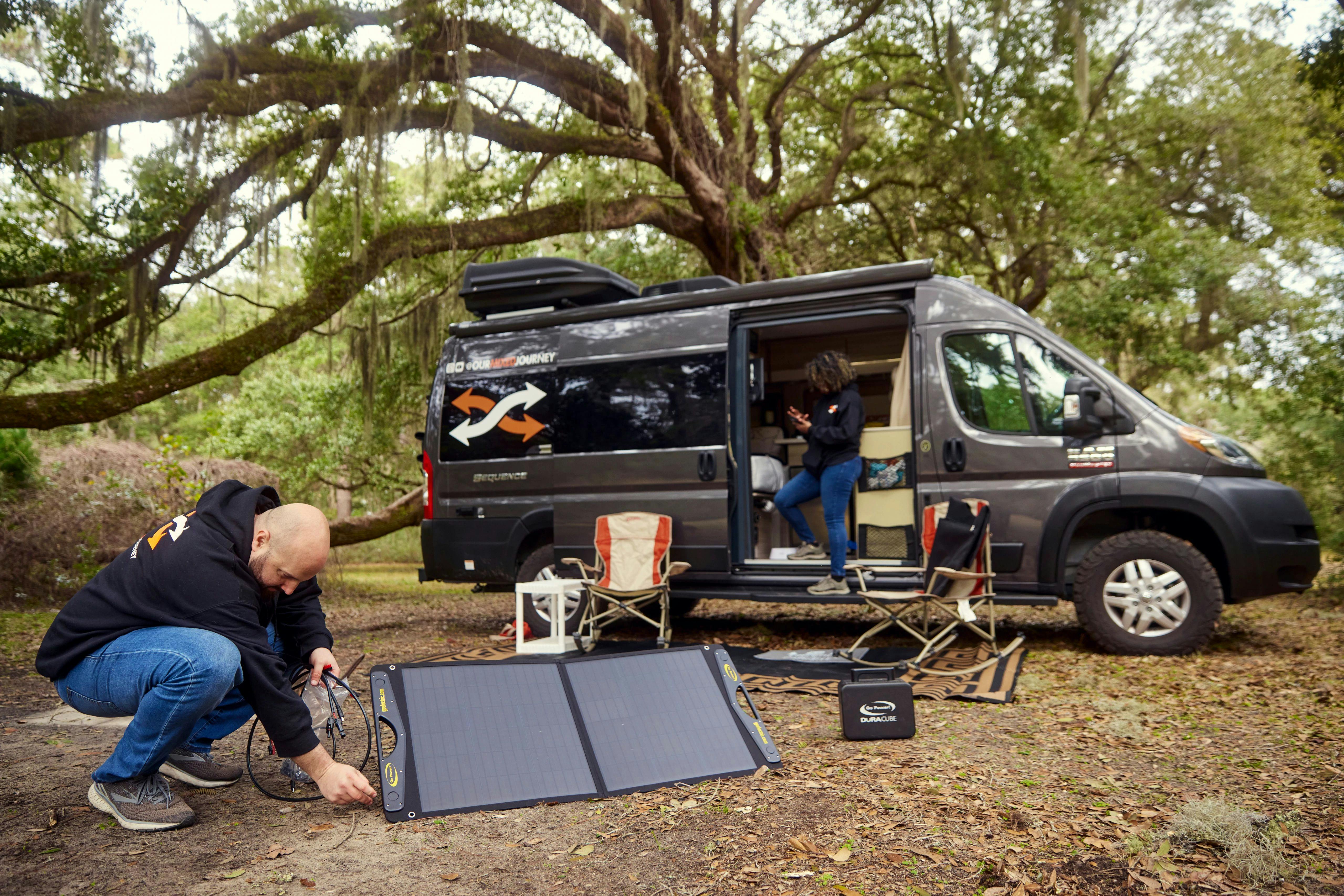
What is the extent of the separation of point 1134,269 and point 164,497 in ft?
35.0

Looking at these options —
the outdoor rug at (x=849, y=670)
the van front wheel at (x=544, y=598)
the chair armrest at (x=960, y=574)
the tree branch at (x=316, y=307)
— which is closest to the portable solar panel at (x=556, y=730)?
the outdoor rug at (x=849, y=670)

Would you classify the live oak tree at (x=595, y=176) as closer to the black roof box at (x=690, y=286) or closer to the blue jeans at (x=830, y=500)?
the black roof box at (x=690, y=286)

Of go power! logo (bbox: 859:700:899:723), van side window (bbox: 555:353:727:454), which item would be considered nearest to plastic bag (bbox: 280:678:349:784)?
go power! logo (bbox: 859:700:899:723)

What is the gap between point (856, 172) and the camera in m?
11.9

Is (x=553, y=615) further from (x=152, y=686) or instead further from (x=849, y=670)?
(x=152, y=686)

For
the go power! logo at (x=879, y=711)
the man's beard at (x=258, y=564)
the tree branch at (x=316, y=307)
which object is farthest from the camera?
the tree branch at (x=316, y=307)

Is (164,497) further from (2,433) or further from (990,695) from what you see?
(990,695)

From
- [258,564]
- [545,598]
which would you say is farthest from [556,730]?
[545,598]

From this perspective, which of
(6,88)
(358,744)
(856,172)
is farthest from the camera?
(856,172)

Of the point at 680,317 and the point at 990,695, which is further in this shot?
the point at 680,317

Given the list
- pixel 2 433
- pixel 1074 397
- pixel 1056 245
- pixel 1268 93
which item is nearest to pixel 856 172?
pixel 1056 245

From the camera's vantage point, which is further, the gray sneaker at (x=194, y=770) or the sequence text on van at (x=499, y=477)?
the sequence text on van at (x=499, y=477)

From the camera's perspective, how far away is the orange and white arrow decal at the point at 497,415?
6445 millimetres

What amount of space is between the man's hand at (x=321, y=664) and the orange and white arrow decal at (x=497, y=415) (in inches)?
142
